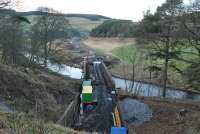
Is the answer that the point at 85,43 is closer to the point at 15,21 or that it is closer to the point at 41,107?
the point at 15,21

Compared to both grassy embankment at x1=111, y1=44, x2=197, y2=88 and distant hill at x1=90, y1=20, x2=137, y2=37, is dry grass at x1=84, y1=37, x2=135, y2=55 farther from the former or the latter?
grassy embankment at x1=111, y1=44, x2=197, y2=88

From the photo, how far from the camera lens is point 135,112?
97.9ft

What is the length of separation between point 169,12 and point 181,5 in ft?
8.33

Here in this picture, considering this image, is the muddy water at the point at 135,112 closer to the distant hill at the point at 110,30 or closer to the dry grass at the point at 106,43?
the dry grass at the point at 106,43

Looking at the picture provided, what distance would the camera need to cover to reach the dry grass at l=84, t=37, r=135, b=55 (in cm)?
10478

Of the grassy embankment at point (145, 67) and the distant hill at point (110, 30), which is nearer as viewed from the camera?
the grassy embankment at point (145, 67)

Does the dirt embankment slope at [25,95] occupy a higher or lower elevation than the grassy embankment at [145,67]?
higher

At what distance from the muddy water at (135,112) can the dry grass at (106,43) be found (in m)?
68.7

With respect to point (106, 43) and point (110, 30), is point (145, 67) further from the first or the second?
point (110, 30)

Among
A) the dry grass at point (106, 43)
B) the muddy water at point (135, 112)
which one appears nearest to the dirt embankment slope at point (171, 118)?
the muddy water at point (135, 112)

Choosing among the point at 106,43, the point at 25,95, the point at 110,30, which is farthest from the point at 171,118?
the point at 110,30

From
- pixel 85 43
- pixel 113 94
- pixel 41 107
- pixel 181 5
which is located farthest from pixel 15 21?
pixel 85 43

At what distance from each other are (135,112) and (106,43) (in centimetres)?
8765

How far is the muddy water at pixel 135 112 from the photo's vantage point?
28.5 meters
